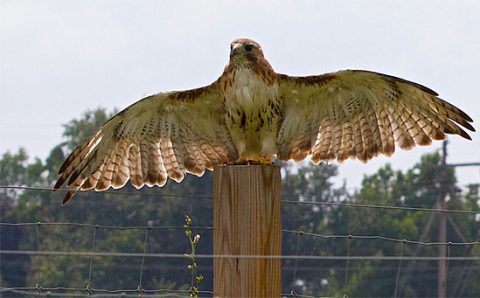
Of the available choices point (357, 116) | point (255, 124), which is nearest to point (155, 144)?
point (255, 124)

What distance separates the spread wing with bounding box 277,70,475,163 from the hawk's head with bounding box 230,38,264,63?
230 millimetres

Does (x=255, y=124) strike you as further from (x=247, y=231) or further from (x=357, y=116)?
(x=247, y=231)

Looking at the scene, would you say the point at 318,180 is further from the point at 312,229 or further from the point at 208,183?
the point at 208,183

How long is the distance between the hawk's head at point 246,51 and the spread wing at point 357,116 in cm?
23

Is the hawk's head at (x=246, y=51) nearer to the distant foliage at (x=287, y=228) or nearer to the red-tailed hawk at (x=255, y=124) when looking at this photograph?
the red-tailed hawk at (x=255, y=124)

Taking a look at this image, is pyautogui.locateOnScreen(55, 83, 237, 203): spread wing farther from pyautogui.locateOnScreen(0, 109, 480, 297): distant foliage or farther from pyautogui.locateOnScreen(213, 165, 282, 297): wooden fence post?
pyautogui.locateOnScreen(0, 109, 480, 297): distant foliage

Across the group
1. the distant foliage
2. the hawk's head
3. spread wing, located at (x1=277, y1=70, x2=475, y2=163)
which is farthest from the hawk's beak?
the distant foliage

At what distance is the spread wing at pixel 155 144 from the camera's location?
1012 cm

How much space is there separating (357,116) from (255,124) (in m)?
0.91

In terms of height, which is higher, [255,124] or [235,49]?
[235,49]

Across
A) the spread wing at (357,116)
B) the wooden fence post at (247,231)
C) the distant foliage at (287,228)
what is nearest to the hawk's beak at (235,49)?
the spread wing at (357,116)

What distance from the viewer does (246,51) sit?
10.2 metres

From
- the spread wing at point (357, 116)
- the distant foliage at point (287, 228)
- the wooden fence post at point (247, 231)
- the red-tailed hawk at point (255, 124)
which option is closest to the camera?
the wooden fence post at point (247, 231)

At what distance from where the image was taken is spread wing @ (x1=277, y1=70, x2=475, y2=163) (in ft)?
33.2
